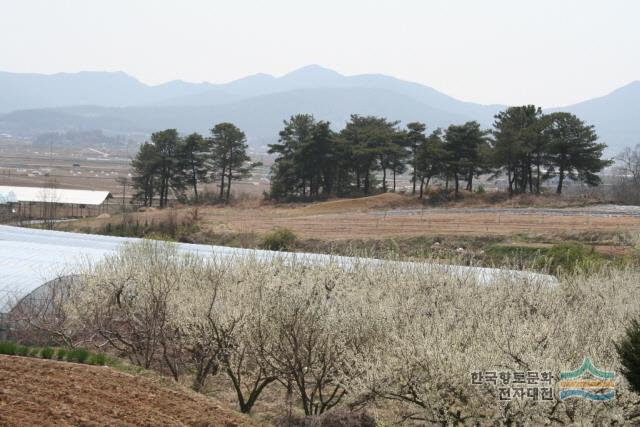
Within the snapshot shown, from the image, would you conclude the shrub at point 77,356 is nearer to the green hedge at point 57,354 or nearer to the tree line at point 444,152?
the green hedge at point 57,354

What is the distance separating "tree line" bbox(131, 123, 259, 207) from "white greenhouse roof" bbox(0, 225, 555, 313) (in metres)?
35.5

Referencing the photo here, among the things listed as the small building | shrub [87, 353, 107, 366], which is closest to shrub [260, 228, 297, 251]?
shrub [87, 353, 107, 366]

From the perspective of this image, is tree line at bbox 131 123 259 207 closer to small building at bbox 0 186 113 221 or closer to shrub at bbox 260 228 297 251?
small building at bbox 0 186 113 221

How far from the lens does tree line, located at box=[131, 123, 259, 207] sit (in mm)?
73062

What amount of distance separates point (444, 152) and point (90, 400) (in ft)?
179

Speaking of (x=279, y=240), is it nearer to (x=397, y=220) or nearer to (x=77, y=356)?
(x=397, y=220)

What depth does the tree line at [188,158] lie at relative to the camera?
240 ft

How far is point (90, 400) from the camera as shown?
35.1 ft

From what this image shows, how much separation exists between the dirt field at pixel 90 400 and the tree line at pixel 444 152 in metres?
51.3

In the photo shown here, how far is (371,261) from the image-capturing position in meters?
23.1

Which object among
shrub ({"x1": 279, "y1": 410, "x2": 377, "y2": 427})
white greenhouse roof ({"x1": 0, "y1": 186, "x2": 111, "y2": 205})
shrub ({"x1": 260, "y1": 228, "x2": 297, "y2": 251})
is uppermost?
white greenhouse roof ({"x1": 0, "y1": 186, "x2": 111, "y2": 205})

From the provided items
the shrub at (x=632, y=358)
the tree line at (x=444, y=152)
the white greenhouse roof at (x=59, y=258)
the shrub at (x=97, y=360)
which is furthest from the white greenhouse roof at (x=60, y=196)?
the shrub at (x=632, y=358)

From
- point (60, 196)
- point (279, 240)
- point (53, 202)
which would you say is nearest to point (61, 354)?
point (279, 240)

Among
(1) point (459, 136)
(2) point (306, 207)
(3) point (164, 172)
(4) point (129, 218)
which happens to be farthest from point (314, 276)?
(3) point (164, 172)
